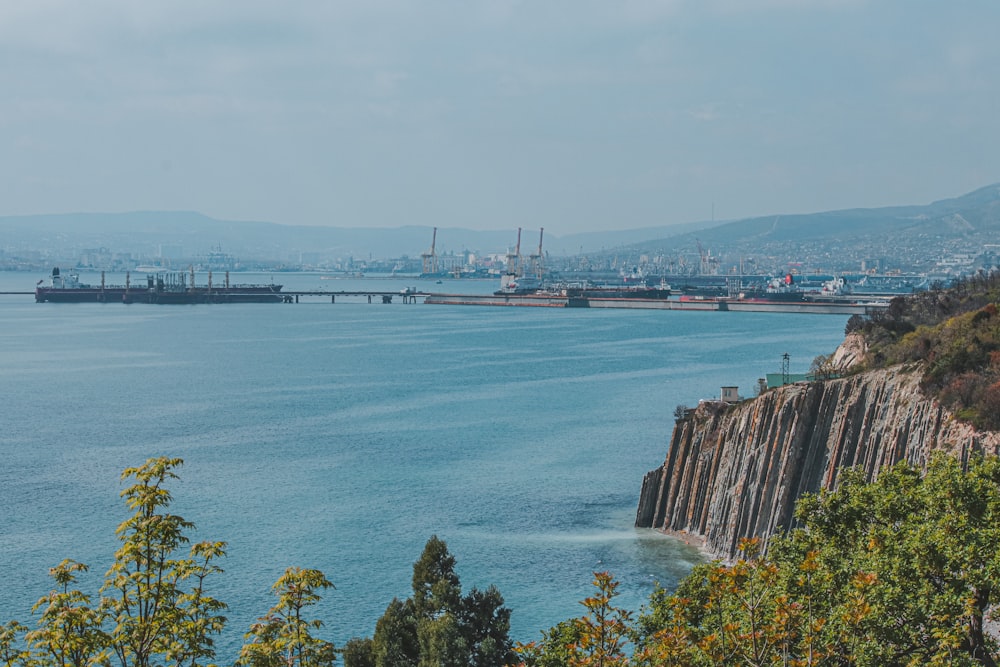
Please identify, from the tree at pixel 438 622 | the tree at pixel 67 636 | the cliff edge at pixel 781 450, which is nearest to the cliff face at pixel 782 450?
the cliff edge at pixel 781 450

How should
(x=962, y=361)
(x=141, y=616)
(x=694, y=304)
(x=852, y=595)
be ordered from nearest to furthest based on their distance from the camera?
(x=141, y=616), (x=852, y=595), (x=962, y=361), (x=694, y=304)

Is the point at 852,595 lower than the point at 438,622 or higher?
higher

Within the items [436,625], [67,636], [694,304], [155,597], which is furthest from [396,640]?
[694,304]

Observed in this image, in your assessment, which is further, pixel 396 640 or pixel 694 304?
pixel 694 304

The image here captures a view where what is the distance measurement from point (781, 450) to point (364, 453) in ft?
71.8

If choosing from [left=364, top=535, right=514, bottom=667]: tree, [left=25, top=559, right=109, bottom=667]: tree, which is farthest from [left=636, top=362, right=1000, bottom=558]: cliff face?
[left=25, top=559, right=109, bottom=667]: tree

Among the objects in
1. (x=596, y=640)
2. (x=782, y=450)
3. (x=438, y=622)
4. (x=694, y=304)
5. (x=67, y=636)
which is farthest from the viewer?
(x=694, y=304)

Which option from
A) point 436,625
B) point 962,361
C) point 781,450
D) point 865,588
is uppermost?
point 962,361

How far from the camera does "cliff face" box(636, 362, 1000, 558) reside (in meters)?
30.2

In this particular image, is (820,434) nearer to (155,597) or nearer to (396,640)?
(396,640)

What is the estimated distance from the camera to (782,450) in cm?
3303

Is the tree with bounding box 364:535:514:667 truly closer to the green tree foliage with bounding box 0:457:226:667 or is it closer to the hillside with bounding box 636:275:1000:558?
the green tree foliage with bounding box 0:457:226:667

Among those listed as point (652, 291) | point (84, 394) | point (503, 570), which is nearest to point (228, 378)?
point (84, 394)

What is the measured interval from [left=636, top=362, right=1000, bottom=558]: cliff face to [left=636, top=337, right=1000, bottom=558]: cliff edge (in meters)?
0.03
